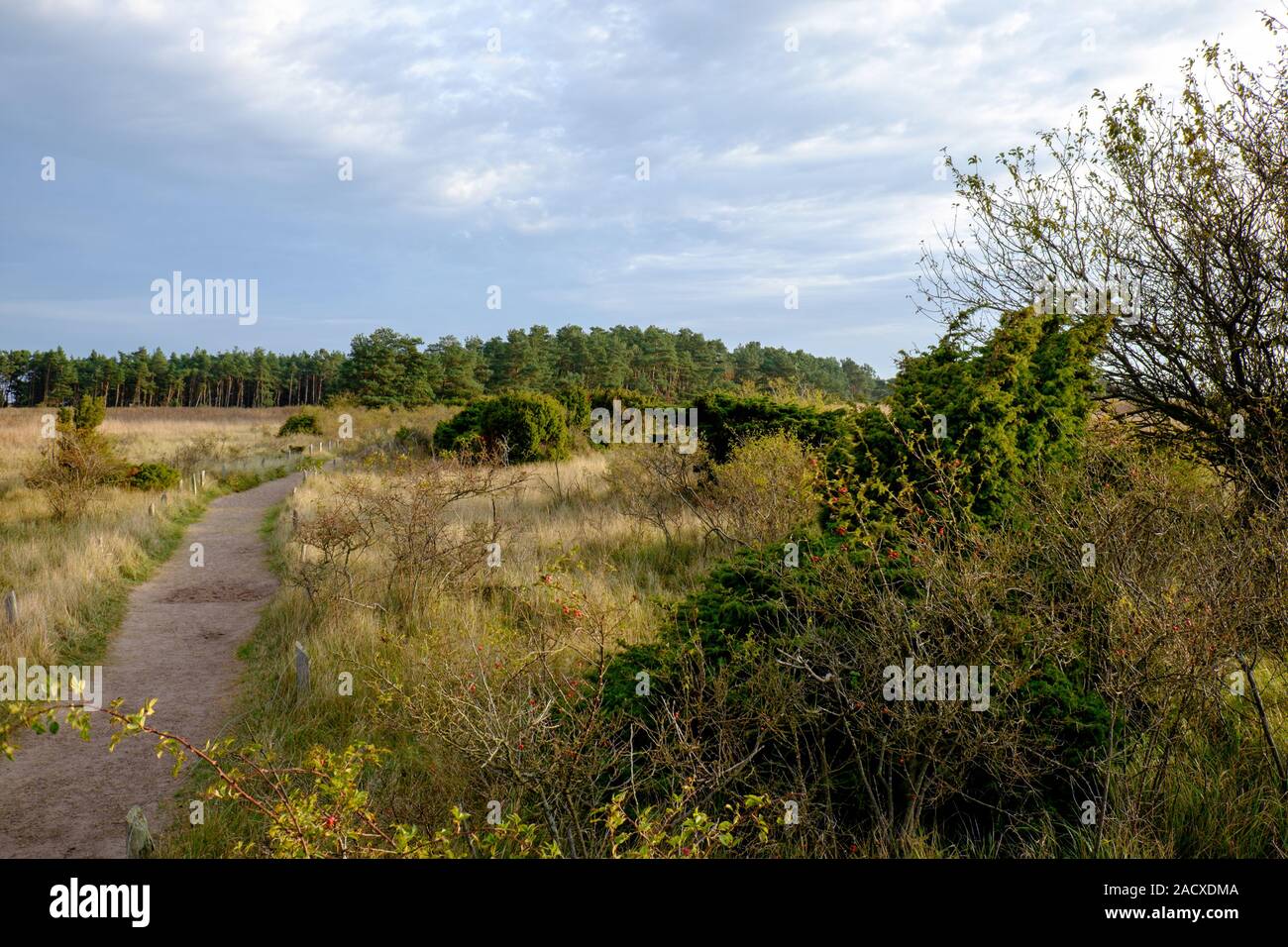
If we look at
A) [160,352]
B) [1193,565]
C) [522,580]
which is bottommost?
[522,580]

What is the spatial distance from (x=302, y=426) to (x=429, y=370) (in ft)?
47.3

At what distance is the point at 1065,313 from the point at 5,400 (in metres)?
93.1

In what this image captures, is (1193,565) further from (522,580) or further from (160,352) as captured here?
(160,352)

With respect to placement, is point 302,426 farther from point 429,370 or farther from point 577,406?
point 577,406

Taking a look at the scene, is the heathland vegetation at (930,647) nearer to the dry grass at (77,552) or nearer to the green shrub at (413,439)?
the dry grass at (77,552)

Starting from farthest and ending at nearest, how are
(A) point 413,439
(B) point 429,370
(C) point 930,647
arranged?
1. (B) point 429,370
2. (A) point 413,439
3. (C) point 930,647

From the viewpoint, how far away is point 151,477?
18.7 meters

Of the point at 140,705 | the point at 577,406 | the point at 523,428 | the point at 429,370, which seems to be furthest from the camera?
the point at 429,370

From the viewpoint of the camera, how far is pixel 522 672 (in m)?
4.69

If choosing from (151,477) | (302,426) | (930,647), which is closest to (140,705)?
(930,647)

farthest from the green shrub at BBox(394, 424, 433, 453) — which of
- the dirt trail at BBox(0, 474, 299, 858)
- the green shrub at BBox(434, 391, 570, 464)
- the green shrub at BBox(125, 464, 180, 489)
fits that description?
the dirt trail at BBox(0, 474, 299, 858)

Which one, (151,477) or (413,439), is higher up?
(413,439)

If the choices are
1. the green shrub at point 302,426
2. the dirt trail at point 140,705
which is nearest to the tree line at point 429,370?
the green shrub at point 302,426

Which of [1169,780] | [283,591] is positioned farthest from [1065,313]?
[283,591]
